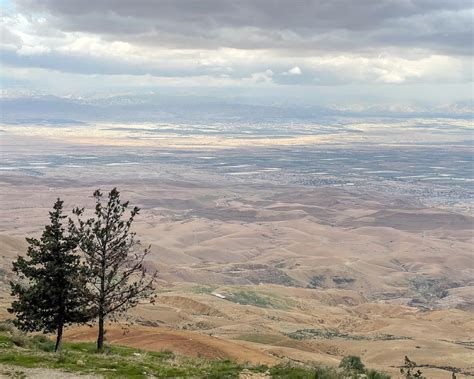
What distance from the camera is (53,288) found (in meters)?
23.6

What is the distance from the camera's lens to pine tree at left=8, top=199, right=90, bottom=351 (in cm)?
2369

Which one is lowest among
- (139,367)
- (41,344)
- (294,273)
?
(294,273)

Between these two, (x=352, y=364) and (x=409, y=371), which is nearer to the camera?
(x=409, y=371)

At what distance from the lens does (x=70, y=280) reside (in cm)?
2323

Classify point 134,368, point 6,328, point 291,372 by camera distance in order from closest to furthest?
point 134,368 → point 291,372 → point 6,328

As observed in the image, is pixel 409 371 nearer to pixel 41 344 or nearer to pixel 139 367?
pixel 139 367

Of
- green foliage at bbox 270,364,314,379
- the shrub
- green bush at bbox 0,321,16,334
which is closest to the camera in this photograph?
green foliage at bbox 270,364,314,379

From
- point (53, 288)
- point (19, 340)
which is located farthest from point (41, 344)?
point (53, 288)

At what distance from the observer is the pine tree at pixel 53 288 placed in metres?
23.7

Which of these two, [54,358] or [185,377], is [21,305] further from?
[185,377]

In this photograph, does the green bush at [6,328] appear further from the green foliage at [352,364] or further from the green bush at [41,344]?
the green foliage at [352,364]

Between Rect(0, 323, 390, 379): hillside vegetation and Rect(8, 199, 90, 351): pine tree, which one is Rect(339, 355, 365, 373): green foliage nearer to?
Rect(0, 323, 390, 379): hillside vegetation

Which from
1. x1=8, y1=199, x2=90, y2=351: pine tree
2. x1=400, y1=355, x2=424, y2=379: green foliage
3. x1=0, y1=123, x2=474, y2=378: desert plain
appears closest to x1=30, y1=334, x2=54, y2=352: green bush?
x1=8, y1=199, x2=90, y2=351: pine tree

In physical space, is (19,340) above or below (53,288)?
below
